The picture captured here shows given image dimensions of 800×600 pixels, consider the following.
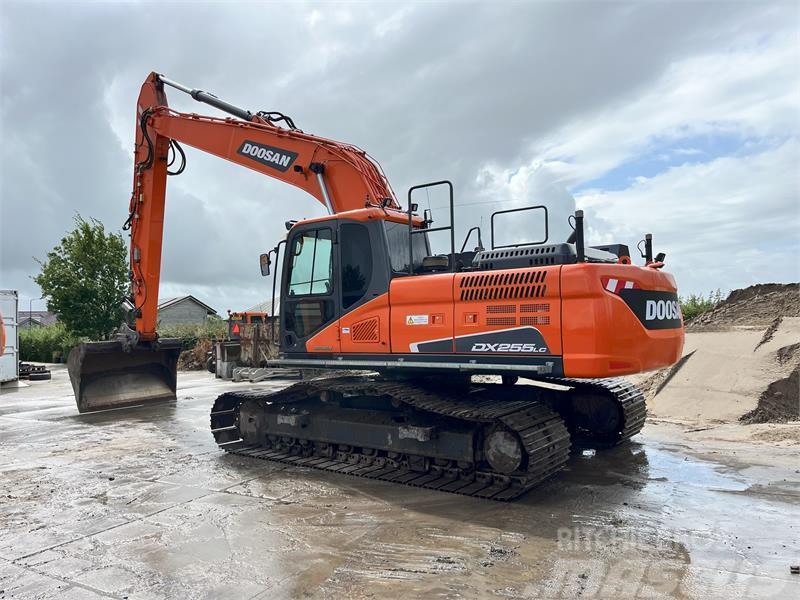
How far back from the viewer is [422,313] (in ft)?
20.0

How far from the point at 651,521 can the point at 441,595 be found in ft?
7.25

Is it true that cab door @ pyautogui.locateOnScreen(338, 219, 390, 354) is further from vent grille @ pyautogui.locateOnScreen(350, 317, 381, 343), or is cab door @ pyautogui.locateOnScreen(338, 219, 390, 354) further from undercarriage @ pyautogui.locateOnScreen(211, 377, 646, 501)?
undercarriage @ pyautogui.locateOnScreen(211, 377, 646, 501)

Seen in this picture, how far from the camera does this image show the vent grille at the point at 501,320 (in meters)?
5.58

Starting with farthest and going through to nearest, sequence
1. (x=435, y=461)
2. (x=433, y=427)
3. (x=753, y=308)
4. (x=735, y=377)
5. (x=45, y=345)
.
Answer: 1. (x=45, y=345)
2. (x=753, y=308)
3. (x=735, y=377)
4. (x=435, y=461)
5. (x=433, y=427)

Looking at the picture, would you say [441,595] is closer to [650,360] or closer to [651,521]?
[651,521]

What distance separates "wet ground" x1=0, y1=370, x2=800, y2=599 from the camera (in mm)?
3980

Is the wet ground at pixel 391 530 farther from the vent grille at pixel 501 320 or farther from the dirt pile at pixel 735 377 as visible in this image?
the dirt pile at pixel 735 377

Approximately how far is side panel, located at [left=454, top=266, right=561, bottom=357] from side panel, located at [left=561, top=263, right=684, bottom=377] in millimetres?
128

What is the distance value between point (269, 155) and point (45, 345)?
2984 cm

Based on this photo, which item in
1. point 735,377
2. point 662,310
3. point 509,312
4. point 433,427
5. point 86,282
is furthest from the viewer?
point 86,282

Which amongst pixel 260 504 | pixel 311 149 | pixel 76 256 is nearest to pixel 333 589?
pixel 260 504

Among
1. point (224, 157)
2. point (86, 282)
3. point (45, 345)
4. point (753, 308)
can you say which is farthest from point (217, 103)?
point (45, 345)

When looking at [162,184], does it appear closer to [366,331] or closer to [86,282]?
[366,331]

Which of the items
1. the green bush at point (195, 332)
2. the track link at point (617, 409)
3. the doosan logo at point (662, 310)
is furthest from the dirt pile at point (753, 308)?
the green bush at point (195, 332)
